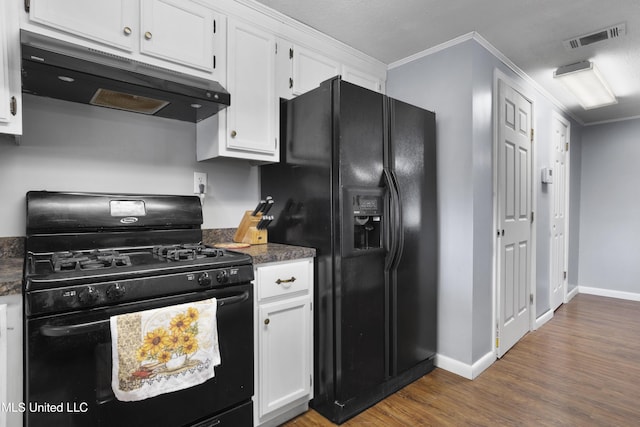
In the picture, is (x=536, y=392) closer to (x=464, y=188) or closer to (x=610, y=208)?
(x=464, y=188)

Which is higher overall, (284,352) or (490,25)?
(490,25)

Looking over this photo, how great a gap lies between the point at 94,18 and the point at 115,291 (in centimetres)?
117

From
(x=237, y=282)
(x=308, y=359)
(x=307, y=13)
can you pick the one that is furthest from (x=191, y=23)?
(x=308, y=359)

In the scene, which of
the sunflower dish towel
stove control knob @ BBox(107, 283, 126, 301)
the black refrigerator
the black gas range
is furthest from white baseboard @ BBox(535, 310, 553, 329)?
stove control knob @ BBox(107, 283, 126, 301)

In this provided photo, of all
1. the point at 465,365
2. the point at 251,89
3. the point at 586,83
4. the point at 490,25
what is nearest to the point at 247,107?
the point at 251,89

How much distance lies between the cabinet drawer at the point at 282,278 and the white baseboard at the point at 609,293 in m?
4.76

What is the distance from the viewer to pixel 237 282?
5.16 feet

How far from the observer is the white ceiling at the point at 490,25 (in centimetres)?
206

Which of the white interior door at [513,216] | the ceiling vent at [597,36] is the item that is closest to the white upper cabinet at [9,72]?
the white interior door at [513,216]

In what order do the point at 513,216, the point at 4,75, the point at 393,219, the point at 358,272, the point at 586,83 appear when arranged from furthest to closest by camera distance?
the point at 586,83 → the point at 513,216 → the point at 393,219 → the point at 358,272 → the point at 4,75

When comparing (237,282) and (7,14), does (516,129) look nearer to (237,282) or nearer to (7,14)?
(237,282)

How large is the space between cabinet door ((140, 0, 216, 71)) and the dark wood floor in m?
2.00

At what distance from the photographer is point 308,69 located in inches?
92.8

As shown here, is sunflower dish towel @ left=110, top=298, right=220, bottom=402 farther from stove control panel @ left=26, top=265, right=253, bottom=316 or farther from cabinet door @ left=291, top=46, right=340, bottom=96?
cabinet door @ left=291, top=46, right=340, bottom=96
